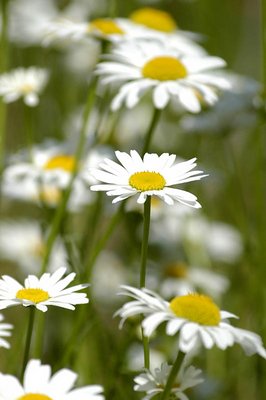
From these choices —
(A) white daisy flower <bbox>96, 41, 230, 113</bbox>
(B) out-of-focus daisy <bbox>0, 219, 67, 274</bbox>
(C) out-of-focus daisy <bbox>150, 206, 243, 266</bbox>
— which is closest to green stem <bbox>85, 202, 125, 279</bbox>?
(A) white daisy flower <bbox>96, 41, 230, 113</bbox>

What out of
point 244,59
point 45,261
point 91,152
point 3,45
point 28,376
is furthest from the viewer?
point 244,59

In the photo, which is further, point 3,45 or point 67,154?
point 67,154

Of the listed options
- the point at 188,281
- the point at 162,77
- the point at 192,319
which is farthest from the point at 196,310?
the point at 188,281

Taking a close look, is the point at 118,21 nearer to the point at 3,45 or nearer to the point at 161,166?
the point at 3,45

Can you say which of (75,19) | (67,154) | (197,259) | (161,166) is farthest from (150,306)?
(75,19)

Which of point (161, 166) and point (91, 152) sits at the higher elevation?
point (91, 152)

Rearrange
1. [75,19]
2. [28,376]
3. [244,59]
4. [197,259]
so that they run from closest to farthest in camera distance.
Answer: [28,376] → [197,259] → [75,19] → [244,59]

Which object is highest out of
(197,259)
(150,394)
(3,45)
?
(3,45)

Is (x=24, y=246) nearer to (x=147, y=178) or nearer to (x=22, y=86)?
(x=22, y=86)
